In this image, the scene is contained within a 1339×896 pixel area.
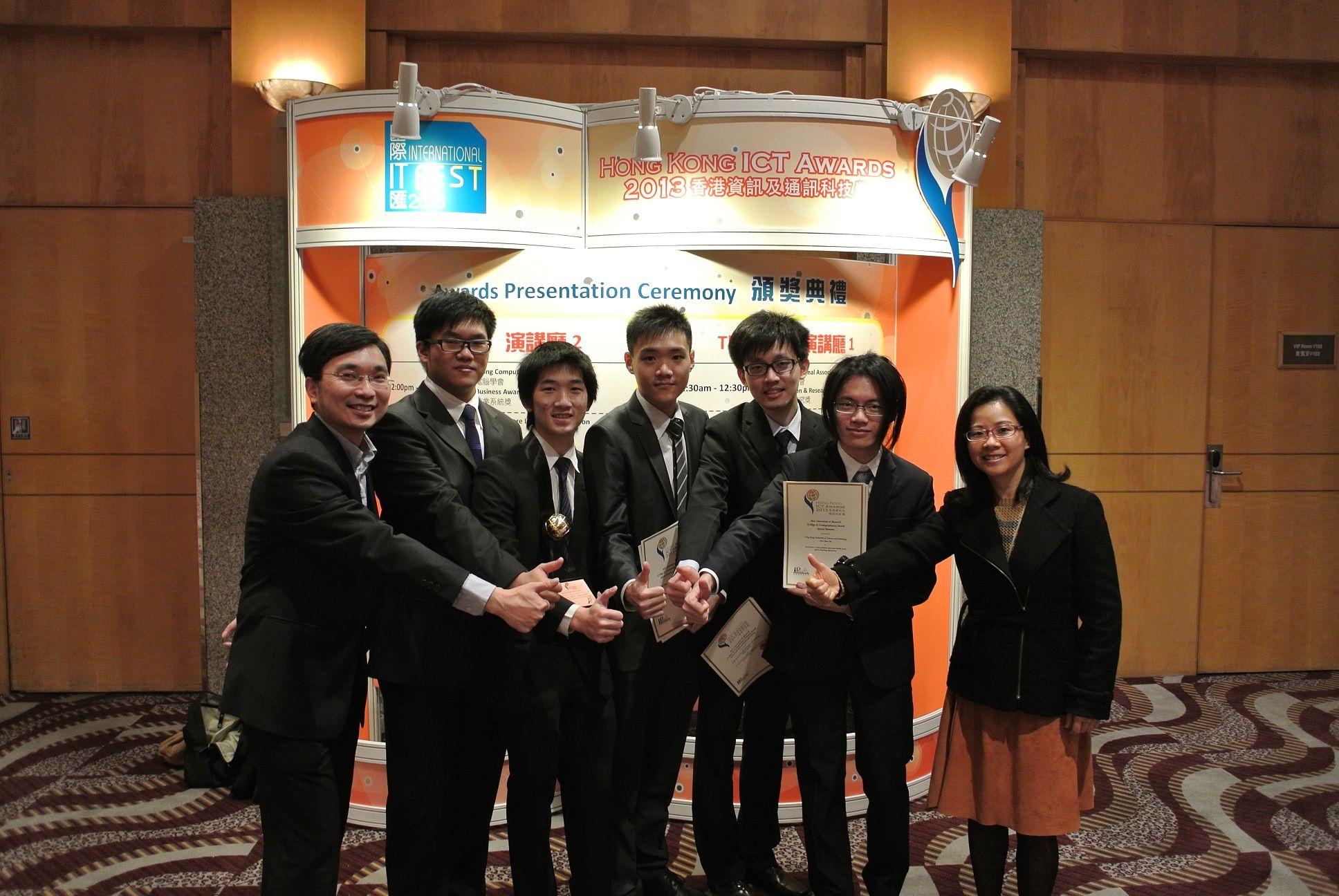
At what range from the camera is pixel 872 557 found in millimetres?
2369

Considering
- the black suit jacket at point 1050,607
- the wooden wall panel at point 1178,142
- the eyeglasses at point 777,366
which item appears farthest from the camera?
the wooden wall panel at point 1178,142

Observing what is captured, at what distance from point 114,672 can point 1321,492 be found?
680 centimetres

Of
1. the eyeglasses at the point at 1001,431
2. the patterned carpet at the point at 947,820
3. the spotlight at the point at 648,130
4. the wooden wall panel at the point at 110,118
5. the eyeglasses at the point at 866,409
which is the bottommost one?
the patterned carpet at the point at 947,820

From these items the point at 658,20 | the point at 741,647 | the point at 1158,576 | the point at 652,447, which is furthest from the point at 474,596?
the point at 1158,576

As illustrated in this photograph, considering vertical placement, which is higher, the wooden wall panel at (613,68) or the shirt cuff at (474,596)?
the wooden wall panel at (613,68)

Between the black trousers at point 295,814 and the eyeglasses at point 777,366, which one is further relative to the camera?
the eyeglasses at point 777,366

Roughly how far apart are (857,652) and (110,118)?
4567mm

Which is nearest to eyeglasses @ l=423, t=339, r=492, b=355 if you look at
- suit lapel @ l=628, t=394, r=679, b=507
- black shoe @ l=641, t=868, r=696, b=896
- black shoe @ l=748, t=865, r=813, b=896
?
suit lapel @ l=628, t=394, r=679, b=507

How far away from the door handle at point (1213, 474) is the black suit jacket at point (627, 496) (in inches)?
146

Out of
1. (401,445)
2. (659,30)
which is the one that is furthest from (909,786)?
(659,30)

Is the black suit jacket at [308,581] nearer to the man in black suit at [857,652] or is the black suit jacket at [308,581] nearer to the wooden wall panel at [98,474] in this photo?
the man in black suit at [857,652]

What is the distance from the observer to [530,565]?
2.32 meters

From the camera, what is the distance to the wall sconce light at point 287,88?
13.3 ft

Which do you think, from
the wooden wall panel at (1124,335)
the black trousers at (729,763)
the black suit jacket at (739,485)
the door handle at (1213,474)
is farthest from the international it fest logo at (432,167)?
the door handle at (1213,474)
